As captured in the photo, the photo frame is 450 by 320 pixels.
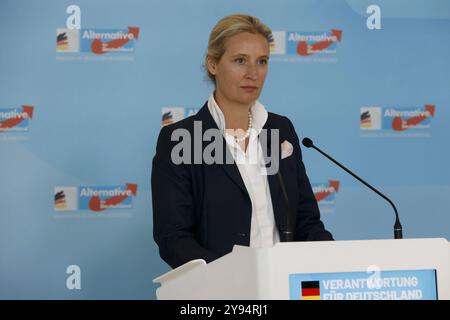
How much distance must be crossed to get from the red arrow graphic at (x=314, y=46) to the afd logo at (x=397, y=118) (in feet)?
1.38

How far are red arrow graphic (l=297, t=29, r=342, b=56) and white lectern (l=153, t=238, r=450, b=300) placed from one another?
8.81 ft

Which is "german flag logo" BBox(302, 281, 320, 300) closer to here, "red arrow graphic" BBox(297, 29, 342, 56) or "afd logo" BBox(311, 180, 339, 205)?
"afd logo" BBox(311, 180, 339, 205)

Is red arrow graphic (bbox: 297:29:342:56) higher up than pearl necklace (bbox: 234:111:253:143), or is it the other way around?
red arrow graphic (bbox: 297:29:342:56)

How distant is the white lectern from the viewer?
177 centimetres

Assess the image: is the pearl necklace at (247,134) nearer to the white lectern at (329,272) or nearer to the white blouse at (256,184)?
the white blouse at (256,184)

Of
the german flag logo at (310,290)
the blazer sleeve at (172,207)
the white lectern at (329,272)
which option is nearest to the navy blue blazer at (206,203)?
the blazer sleeve at (172,207)

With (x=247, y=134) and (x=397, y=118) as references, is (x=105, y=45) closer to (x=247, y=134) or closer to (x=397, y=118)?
(x=247, y=134)

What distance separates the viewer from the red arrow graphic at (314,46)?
4477 millimetres

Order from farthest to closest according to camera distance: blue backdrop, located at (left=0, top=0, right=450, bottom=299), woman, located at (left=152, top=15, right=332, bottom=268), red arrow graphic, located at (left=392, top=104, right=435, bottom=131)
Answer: red arrow graphic, located at (left=392, top=104, right=435, bottom=131) → blue backdrop, located at (left=0, top=0, right=450, bottom=299) → woman, located at (left=152, top=15, right=332, bottom=268)

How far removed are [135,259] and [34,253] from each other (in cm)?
54

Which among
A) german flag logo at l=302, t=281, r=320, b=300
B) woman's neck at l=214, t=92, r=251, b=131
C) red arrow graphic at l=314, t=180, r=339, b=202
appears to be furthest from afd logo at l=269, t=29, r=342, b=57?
german flag logo at l=302, t=281, r=320, b=300

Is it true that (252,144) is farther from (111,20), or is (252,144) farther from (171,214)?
(111,20)

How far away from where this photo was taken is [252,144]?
3037 millimetres
